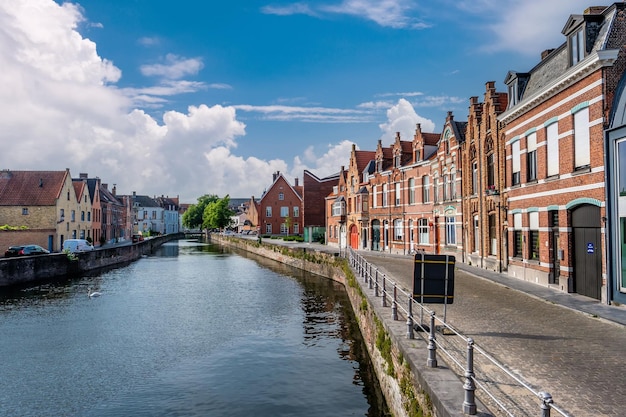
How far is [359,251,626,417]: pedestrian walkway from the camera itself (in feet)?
24.8

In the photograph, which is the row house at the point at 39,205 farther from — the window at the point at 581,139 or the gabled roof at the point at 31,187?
the window at the point at 581,139

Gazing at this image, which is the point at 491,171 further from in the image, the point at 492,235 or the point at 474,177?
the point at 492,235

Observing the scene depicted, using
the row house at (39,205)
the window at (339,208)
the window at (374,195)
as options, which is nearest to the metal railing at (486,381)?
the window at (374,195)

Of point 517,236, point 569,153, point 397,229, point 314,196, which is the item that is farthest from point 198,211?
point 569,153

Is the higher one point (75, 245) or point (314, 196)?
point (314, 196)

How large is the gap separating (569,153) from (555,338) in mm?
9268

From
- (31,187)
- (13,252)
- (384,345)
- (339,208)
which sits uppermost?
(31,187)

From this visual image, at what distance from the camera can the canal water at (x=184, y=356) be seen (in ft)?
39.2

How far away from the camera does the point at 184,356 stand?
15859 mm

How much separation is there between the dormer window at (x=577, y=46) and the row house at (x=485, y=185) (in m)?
7.73

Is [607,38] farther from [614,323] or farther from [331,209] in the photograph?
[331,209]

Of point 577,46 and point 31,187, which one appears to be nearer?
point 577,46

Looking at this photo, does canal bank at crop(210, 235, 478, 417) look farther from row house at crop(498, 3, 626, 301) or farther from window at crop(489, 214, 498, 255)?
window at crop(489, 214, 498, 255)

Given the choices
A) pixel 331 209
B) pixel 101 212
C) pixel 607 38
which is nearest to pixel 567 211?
pixel 607 38
